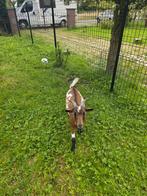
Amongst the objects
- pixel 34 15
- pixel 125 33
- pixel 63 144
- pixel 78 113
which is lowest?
pixel 63 144

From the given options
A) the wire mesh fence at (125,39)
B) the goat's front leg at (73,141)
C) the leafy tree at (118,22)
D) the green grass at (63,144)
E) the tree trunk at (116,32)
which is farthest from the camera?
the tree trunk at (116,32)

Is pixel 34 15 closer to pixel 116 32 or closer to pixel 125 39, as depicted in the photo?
pixel 116 32

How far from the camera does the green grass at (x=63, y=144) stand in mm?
1922

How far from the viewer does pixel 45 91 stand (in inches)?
143

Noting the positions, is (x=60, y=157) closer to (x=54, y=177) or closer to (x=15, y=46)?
(x=54, y=177)

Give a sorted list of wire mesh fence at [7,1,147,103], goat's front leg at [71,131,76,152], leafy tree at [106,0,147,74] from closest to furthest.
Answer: goat's front leg at [71,131,76,152] < leafy tree at [106,0,147,74] < wire mesh fence at [7,1,147,103]

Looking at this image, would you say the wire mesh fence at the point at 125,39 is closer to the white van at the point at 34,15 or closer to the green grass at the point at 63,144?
the green grass at the point at 63,144

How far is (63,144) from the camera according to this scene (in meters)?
2.36

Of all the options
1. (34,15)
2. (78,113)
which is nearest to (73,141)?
(78,113)

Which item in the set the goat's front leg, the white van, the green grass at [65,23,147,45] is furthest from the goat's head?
the white van

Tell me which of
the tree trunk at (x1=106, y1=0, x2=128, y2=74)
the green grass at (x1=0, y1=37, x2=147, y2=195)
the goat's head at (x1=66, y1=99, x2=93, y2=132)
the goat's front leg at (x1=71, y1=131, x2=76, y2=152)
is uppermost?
the tree trunk at (x1=106, y1=0, x2=128, y2=74)

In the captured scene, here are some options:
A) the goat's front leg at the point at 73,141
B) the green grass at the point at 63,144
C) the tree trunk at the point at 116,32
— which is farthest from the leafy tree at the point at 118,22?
the goat's front leg at the point at 73,141

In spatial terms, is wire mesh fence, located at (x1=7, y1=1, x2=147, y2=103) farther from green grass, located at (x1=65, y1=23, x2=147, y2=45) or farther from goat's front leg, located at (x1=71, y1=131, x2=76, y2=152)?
goat's front leg, located at (x1=71, y1=131, x2=76, y2=152)

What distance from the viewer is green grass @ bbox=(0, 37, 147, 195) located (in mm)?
1922
